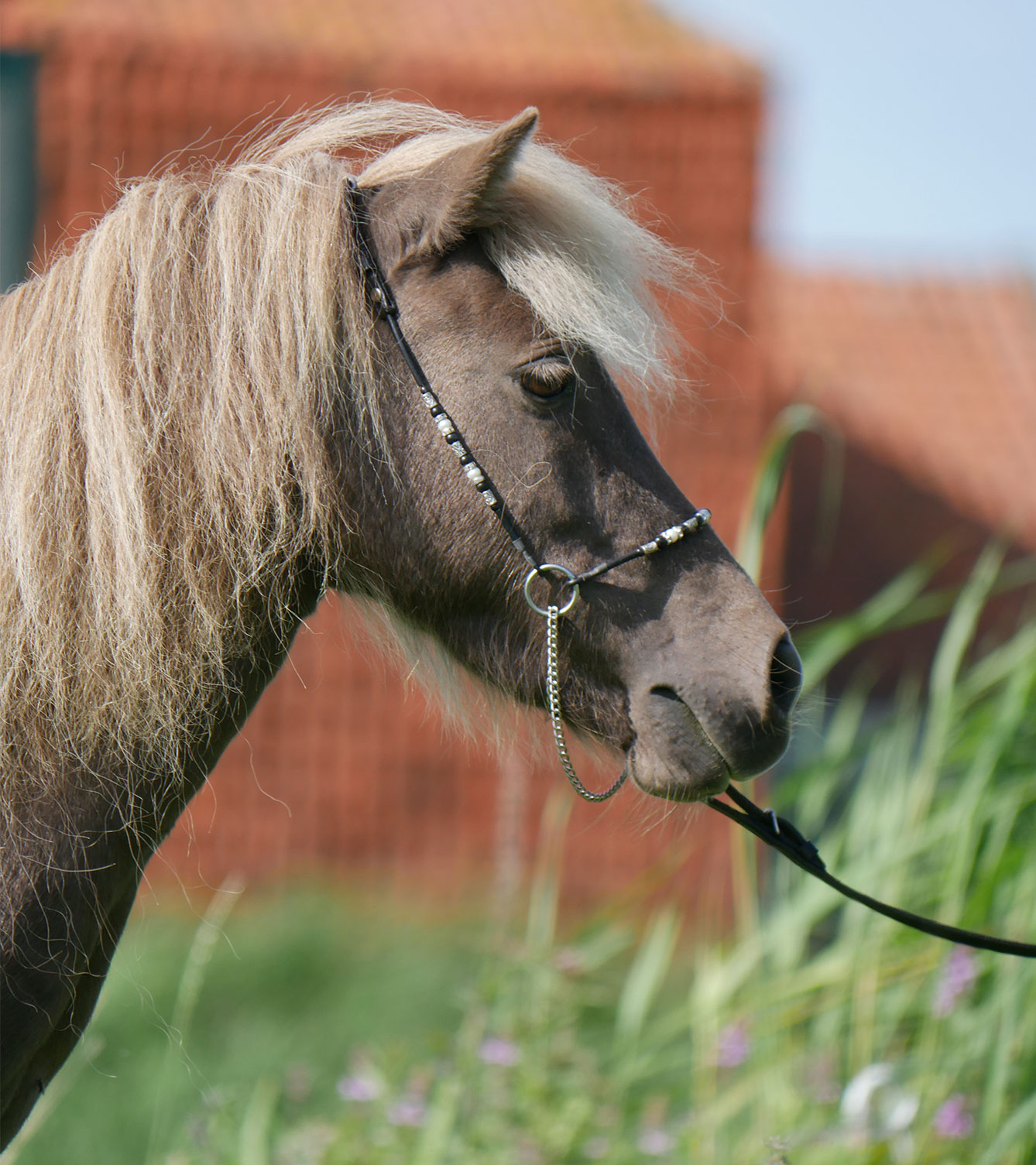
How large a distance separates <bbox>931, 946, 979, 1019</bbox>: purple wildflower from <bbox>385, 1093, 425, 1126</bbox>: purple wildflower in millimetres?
1464

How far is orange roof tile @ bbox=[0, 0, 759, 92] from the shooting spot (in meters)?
6.30

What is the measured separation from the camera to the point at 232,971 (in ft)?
18.2

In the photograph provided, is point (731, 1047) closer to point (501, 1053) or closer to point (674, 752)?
point (501, 1053)

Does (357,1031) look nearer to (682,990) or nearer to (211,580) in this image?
(682,990)

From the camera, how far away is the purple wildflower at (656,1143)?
121 inches

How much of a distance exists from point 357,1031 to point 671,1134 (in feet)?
7.39

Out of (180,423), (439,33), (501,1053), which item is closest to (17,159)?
(439,33)

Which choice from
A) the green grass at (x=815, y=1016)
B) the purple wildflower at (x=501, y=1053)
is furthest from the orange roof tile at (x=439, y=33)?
the purple wildflower at (x=501, y=1053)

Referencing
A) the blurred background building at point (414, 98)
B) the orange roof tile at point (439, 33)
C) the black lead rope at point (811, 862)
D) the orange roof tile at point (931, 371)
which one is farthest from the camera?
the orange roof tile at point (931, 371)

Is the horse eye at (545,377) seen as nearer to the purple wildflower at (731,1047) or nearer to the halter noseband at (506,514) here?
the halter noseband at (506,514)

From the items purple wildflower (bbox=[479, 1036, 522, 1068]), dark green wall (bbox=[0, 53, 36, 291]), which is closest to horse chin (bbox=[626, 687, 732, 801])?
purple wildflower (bbox=[479, 1036, 522, 1068])

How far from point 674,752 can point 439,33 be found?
6.37m

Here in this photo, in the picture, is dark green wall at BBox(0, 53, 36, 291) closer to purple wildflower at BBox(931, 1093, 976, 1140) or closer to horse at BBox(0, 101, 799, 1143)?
horse at BBox(0, 101, 799, 1143)

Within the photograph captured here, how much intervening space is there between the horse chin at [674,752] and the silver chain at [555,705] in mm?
123
